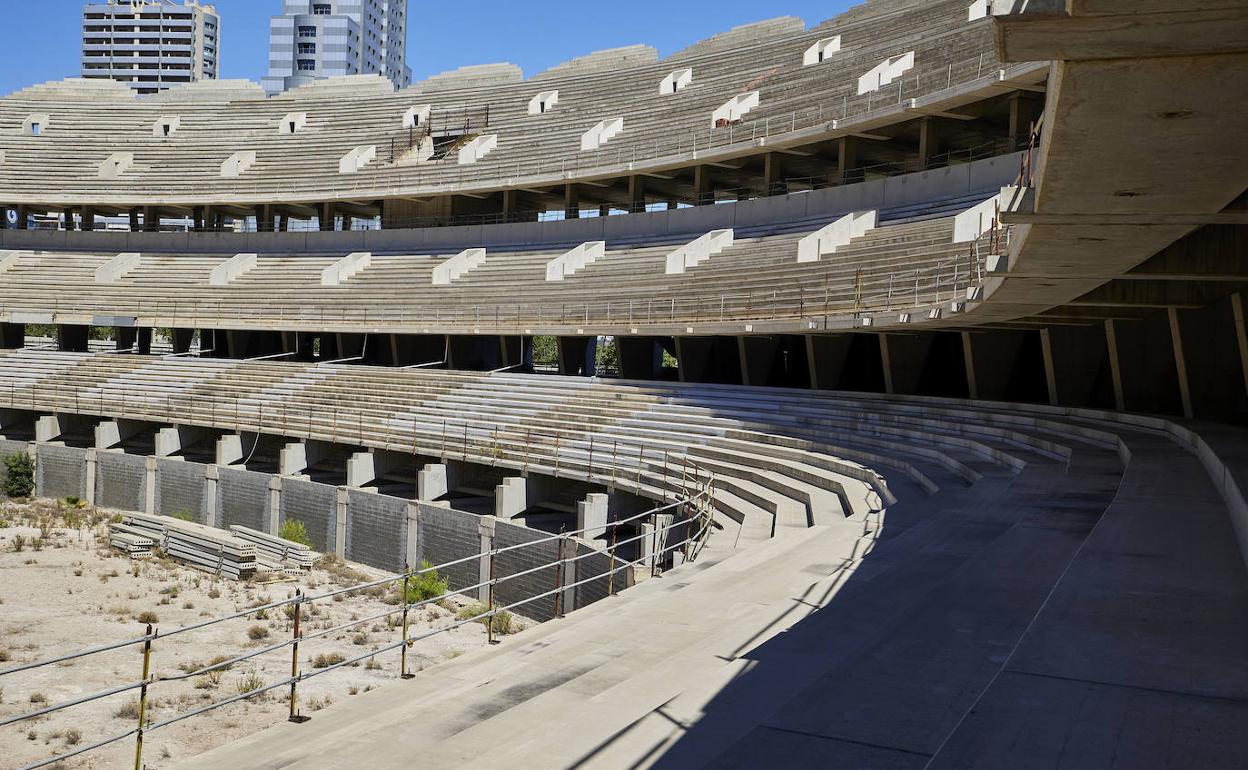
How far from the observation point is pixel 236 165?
4544 cm

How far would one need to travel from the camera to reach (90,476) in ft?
90.0

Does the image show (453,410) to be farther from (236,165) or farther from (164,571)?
(236,165)

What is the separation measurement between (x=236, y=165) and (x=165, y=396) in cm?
1699

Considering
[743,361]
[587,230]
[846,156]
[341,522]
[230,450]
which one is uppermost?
[846,156]

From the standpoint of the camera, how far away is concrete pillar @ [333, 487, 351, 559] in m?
22.0

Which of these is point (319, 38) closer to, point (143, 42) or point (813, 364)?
point (143, 42)

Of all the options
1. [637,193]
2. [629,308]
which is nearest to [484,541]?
[629,308]

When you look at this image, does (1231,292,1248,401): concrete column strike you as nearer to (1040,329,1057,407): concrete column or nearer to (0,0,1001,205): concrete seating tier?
(1040,329,1057,407): concrete column

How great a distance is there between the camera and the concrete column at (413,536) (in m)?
20.4

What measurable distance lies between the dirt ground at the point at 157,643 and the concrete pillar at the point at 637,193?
19.8 metres

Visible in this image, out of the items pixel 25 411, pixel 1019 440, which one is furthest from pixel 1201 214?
pixel 25 411

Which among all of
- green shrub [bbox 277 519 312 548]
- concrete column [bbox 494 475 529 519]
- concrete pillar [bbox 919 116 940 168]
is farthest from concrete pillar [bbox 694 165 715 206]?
green shrub [bbox 277 519 312 548]

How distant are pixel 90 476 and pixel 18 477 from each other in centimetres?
213

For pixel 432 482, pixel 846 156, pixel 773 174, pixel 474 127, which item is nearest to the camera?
pixel 432 482
